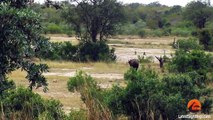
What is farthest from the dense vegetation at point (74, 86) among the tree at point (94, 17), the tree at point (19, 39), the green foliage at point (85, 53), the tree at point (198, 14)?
the tree at point (198, 14)

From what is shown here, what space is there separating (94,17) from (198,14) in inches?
1331

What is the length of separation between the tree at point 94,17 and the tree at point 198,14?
1268 inches

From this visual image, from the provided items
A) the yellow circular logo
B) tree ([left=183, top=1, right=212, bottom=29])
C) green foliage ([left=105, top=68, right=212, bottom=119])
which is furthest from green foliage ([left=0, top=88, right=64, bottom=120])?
tree ([left=183, top=1, right=212, bottom=29])

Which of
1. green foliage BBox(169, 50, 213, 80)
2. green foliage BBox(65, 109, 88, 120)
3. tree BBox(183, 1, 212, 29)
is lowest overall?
green foliage BBox(169, 50, 213, 80)

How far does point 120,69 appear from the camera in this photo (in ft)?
89.6

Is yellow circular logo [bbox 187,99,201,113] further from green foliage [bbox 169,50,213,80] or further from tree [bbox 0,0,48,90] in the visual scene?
green foliage [bbox 169,50,213,80]

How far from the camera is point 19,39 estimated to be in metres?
6.25

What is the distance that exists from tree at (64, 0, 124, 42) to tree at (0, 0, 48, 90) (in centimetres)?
2542

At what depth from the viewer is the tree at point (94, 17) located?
32.4 metres

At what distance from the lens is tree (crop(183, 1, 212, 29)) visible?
63431 millimetres

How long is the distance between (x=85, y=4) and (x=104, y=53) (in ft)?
12.9

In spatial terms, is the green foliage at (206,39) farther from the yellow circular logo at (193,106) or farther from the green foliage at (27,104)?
the green foliage at (27,104)

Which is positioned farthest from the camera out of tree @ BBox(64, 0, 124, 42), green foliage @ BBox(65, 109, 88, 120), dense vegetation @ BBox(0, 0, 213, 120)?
tree @ BBox(64, 0, 124, 42)

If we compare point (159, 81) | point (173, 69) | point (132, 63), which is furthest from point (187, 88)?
point (132, 63)
